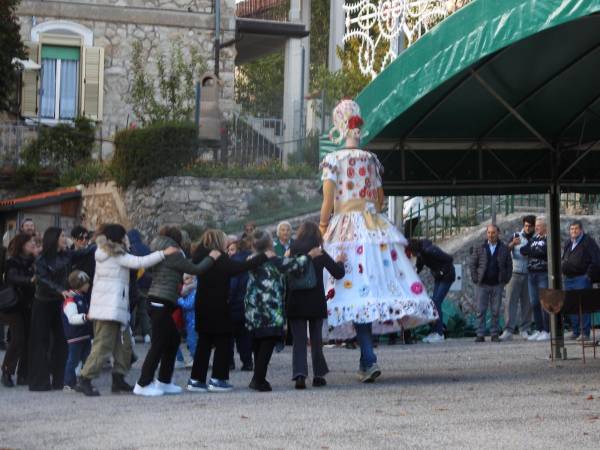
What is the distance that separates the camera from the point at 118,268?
1319cm

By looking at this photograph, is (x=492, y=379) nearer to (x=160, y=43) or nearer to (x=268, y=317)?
(x=268, y=317)

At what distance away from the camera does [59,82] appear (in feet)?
111

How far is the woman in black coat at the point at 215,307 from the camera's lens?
13273 millimetres

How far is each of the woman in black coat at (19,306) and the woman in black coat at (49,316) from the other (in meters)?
0.47

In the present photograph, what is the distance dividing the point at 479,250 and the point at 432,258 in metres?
0.75

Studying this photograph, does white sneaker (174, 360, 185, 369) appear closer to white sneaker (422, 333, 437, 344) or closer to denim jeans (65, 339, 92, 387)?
denim jeans (65, 339, 92, 387)

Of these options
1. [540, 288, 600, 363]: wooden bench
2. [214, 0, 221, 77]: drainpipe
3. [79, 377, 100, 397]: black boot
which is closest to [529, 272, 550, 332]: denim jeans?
[540, 288, 600, 363]: wooden bench

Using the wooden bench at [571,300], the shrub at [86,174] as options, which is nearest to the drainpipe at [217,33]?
the shrub at [86,174]

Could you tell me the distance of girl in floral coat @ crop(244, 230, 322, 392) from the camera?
1319cm

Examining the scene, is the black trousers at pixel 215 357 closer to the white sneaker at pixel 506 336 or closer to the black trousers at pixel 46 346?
the black trousers at pixel 46 346

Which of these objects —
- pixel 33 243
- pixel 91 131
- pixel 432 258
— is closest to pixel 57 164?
pixel 91 131

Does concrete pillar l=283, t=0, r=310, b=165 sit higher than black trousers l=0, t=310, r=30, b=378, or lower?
higher

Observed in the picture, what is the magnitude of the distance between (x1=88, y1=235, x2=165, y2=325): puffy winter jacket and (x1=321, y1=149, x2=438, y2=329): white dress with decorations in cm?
200

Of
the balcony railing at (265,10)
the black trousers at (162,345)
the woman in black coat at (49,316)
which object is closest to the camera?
the black trousers at (162,345)
